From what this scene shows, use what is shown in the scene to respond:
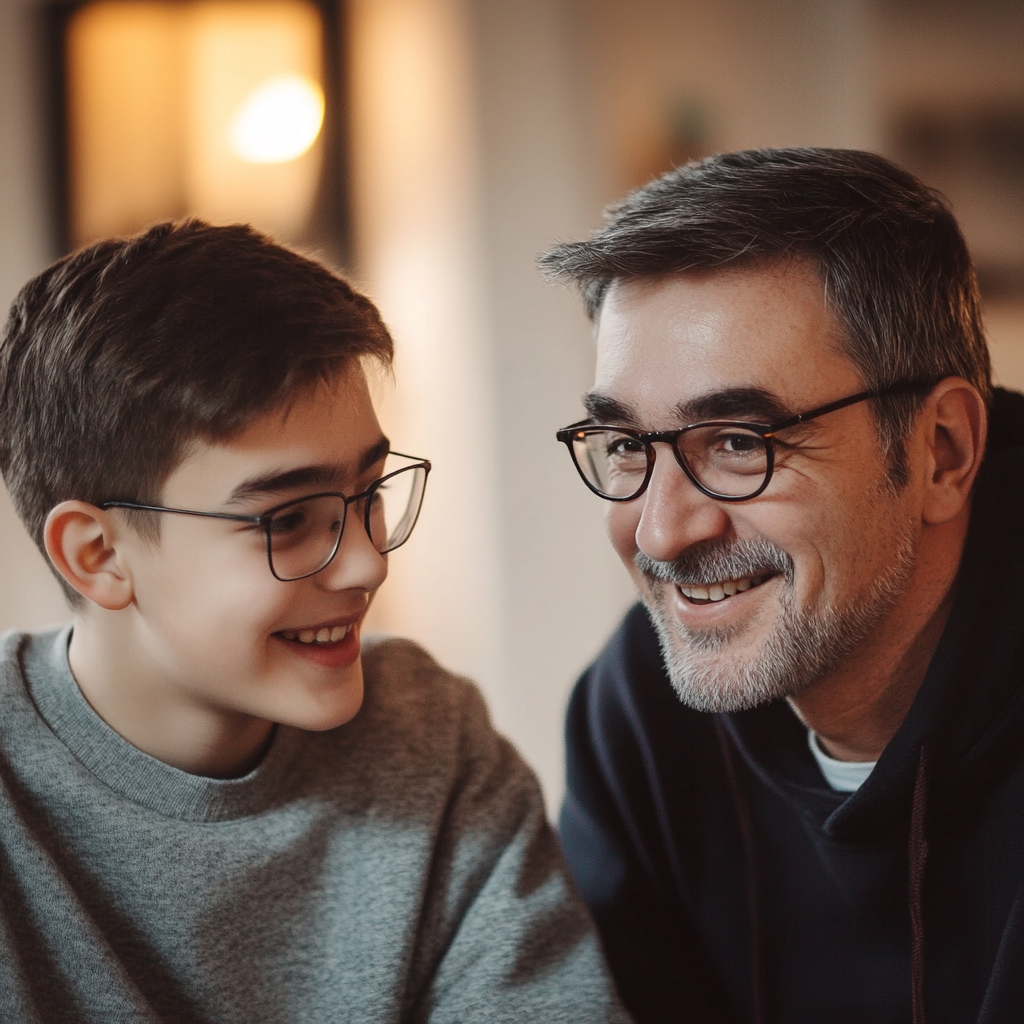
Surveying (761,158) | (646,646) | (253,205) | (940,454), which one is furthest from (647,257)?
(253,205)

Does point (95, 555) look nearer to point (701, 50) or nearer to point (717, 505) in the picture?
point (717, 505)

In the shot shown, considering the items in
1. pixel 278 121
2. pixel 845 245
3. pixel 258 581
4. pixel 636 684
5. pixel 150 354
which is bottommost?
pixel 636 684

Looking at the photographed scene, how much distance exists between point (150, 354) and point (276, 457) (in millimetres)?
164

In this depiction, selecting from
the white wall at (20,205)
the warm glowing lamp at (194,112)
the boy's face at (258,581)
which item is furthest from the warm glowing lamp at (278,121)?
the boy's face at (258,581)

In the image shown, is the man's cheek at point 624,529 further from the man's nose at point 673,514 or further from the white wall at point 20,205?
the white wall at point 20,205

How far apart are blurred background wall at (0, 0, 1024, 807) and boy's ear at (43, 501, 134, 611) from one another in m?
2.07

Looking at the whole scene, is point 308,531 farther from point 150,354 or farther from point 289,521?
point 150,354

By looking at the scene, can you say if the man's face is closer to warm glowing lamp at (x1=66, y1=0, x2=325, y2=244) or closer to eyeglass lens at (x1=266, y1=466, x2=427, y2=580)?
eyeglass lens at (x1=266, y1=466, x2=427, y2=580)

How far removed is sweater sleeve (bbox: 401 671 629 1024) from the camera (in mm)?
1205

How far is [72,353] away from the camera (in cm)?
117

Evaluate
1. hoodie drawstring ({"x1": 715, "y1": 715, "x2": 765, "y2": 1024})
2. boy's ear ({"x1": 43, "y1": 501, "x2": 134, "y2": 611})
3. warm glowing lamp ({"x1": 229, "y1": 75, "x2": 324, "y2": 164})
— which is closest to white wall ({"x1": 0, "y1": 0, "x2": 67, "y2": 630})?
warm glowing lamp ({"x1": 229, "y1": 75, "x2": 324, "y2": 164})

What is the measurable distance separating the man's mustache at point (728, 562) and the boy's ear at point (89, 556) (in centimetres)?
61

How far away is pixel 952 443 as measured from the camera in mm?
1398

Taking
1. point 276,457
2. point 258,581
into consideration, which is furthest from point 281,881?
point 276,457
